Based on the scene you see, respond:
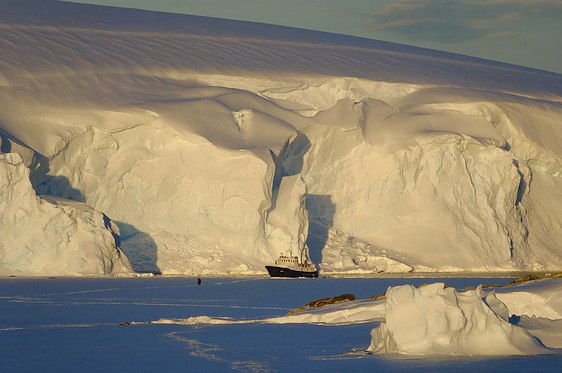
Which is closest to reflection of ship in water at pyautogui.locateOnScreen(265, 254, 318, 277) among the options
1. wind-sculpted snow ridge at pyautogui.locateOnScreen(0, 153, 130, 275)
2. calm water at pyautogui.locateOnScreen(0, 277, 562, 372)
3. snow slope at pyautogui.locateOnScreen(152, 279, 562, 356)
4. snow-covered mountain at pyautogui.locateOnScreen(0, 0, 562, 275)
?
snow-covered mountain at pyautogui.locateOnScreen(0, 0, 562, 275)

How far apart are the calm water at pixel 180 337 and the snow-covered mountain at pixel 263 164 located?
21.0 ft

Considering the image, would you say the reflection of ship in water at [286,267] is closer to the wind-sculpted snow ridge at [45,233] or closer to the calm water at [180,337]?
the calm water at [180,337]

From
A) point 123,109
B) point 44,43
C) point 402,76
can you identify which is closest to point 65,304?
point 123,109

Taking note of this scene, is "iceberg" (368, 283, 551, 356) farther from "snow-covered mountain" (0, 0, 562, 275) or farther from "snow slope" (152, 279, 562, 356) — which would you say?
"snow-covered mountain" (0, 0, 562, 275)

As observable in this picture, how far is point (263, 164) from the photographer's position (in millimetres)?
43562

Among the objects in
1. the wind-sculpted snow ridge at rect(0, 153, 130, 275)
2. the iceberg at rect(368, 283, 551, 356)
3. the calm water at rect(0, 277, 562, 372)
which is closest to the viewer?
the calm water at rect(0, 277, 562, 372)

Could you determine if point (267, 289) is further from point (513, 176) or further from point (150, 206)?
point (513, 176)

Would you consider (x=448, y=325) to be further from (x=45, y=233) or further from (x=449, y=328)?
(x=45, y=233)

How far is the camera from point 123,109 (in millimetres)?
46125

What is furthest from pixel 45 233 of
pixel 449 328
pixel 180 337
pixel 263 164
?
pixel 449 328

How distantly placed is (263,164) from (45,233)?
793 centimetres

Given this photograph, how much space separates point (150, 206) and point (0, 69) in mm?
9424

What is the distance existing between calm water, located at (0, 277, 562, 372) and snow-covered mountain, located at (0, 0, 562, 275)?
6.39m

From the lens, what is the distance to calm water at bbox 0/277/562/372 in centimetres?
1805
